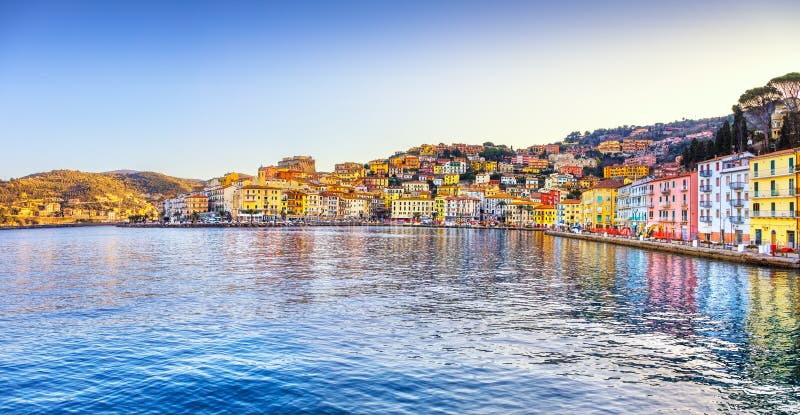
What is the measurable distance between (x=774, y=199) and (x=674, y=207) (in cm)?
1859

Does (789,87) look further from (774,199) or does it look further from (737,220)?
(774,199)

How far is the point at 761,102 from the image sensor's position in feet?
240

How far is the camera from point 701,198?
5519cm

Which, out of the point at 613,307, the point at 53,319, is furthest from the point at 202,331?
the point at 613,307

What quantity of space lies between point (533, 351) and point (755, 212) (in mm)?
39559

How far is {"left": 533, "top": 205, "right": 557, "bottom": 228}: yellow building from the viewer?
143 metres

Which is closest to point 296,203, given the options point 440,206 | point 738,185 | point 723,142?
point 440,206

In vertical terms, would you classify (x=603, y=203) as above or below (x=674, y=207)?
above

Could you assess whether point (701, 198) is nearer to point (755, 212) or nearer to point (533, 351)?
point (755, 212)

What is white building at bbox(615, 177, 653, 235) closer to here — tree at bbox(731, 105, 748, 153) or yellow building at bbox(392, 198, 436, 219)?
tree at bbox(731, 105, 748, 153)

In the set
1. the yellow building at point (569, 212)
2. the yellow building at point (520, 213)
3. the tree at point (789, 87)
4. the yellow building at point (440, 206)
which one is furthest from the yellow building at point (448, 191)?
the tree at point (789, 87)

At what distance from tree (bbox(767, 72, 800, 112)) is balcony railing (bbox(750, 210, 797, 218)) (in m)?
34.1

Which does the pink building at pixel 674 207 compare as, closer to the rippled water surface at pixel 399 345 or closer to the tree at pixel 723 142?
the tree at pixel 723 142

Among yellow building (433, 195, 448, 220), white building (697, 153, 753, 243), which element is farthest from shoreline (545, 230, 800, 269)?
yellow building (433, 195, 448, 220)
